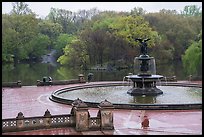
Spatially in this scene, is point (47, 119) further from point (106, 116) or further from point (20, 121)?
point (106, 116)

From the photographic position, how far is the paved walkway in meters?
19.4

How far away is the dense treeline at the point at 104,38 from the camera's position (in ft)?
248

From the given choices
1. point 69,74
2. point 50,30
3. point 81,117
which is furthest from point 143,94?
point 50,30

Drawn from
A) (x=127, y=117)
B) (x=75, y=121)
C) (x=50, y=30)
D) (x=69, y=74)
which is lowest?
(x=69, y=74)

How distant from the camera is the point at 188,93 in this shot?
31.2 metres

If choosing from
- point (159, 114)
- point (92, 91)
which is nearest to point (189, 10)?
point (92, 91)

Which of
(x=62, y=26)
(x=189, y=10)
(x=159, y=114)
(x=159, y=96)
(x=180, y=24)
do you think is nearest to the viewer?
(x=159, y=114)

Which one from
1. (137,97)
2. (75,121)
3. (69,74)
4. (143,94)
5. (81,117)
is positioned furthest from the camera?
(69,74)

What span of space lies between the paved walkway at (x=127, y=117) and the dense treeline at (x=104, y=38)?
1345 inches

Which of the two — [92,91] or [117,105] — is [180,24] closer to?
[92,91]

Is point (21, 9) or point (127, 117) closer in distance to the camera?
point (127, 117)

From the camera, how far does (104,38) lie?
2960 inches

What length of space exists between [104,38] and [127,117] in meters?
53.0

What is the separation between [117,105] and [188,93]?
8006 millimetres
